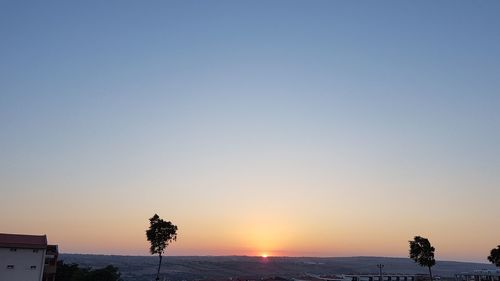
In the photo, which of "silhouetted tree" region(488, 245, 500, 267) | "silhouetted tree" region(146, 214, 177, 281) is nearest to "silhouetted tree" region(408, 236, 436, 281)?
"silhouetted tree" region(488, 245, 500, 267)

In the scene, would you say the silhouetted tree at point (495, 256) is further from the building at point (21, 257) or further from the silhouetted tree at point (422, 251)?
the building at point (21, 257)

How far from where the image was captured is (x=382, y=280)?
153 metres

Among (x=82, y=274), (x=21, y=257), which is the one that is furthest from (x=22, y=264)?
(x=82, y=274)

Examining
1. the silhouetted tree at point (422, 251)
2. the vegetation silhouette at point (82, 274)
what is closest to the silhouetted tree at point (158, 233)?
the vegetation silhouette at point (82, 274)

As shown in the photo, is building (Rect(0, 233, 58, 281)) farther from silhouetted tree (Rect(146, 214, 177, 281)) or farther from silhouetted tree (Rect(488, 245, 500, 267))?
silhouetted tree (Rect(488, 245, 500, 267))

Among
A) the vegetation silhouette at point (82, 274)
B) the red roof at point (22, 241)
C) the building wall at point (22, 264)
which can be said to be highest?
the red roof at point (22, 241)

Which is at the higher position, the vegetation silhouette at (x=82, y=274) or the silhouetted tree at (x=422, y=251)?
the silhouetted tree at (x=422, y=251)

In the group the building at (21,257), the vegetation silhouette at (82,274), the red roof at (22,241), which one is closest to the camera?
the building at (21,257)

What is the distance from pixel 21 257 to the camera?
78.7m

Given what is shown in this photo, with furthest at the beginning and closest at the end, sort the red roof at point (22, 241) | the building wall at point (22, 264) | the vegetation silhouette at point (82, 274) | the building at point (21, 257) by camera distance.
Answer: the vegetation silhouette at point (82, 274) → the red roof at point (22, 241) → the building at point (21, 257) → the building wall at point (22, 264)

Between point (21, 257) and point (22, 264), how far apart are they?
1205mm

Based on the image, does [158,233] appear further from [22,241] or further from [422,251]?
[422,251]

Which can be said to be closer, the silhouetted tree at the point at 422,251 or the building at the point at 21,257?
the building at the point at 21,257

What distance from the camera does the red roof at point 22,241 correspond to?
255 feet
